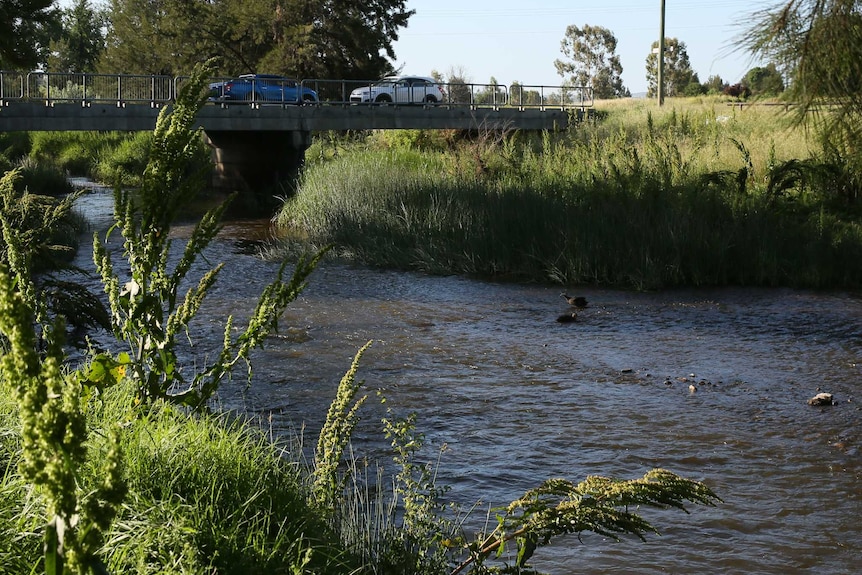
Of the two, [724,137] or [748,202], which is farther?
[724,137]

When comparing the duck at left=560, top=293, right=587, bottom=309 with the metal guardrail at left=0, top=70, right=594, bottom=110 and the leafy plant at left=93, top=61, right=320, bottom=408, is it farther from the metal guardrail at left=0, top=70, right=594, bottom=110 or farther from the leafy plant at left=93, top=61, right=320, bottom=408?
the metal guardrail at left=0, top=70, right=594, bottom=110

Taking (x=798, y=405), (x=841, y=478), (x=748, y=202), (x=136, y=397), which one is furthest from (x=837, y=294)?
(x=136, y=397)

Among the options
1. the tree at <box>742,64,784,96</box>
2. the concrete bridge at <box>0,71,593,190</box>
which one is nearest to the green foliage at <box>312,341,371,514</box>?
the tree at <box>742,64,784,96</box>

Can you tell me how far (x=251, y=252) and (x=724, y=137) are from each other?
1196 cm

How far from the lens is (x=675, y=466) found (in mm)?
6934

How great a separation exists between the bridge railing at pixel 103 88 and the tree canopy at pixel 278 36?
55.0 feet

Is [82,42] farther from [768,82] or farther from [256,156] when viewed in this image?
[768,82]

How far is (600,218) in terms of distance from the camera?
15266 millimetres

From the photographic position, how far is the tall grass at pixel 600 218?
14375 mm

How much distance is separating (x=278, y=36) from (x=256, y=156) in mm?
19887

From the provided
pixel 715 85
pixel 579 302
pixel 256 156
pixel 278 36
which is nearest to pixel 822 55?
pixel 579 302

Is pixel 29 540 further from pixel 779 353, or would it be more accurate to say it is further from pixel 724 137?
pixel 724 137

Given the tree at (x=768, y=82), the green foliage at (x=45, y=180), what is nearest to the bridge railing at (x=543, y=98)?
the green foliage at (x=45, y=180)

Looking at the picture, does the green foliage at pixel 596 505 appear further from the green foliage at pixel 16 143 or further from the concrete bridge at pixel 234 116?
the green foliage at pixel 16 143
